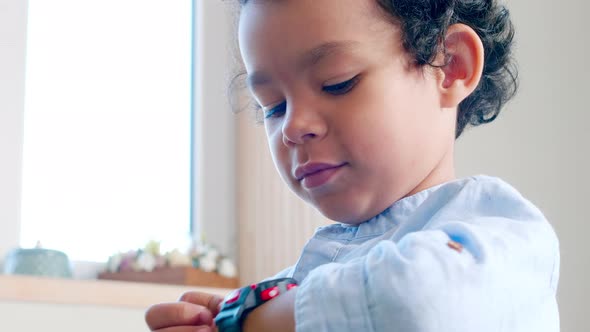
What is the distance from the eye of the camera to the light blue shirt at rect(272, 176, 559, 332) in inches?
24.5

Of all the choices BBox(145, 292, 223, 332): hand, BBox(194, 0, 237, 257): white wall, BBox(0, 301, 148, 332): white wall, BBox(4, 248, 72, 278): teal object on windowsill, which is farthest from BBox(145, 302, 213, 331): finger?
BBox(194, 0, 237, 257): white wall

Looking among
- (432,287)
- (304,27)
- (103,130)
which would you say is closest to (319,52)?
(304,27)

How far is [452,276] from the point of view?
0.64 metres

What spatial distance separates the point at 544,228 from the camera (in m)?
0.75

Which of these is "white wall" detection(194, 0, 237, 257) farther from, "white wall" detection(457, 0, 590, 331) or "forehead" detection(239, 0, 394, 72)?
"forehead" detection(239, 0, 394, 72)

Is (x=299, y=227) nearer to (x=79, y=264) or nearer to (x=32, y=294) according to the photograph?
(x=79, y=264)

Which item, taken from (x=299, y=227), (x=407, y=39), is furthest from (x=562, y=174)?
(x=407, y=39)

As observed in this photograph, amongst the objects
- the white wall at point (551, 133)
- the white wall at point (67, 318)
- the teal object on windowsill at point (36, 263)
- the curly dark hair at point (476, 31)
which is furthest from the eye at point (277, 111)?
the white wall at point (551, 133)

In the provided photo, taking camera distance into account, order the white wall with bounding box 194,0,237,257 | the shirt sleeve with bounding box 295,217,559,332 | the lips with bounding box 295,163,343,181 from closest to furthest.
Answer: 1. the shirt sleeve with bounding box 295,217,559,332
2. the lips with bounding box 295,163,343,181
3. the white wall with bounding box 194,0,237,257

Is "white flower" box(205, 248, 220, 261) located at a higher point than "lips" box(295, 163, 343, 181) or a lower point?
lower

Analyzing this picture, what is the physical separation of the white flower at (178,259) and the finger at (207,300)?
124cm

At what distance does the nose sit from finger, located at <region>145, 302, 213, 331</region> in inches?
7.2

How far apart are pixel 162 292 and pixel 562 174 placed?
1237 millimetres

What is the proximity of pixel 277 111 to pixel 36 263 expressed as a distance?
1159 millimetres
